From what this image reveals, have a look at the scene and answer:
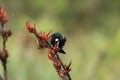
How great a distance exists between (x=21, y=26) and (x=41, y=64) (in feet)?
7.35

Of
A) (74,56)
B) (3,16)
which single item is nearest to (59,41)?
(3,16)

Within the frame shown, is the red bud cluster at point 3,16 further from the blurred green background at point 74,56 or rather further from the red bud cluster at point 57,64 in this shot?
the red bud cluster at point 57,64

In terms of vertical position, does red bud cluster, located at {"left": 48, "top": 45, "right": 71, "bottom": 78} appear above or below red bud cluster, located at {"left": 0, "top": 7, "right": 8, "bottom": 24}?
below

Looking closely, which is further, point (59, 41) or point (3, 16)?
point (3, 16)

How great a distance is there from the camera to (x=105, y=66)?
387 centimetres

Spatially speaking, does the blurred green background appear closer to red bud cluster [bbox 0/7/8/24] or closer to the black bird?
red bud cluster [bbox 0/7/8/24]

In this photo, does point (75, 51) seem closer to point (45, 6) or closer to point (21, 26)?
point (21, 26)

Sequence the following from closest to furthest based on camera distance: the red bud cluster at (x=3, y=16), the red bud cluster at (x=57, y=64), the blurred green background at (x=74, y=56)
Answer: the red bud cluster at (x=57, y=64) → the red bud cluster at (x=3, y=16) → the blurred green background at (x=74, y=56)

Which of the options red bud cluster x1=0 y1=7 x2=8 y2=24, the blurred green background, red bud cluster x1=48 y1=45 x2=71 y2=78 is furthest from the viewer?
the blurred green background

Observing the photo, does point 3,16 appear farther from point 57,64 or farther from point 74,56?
A: point 74,56

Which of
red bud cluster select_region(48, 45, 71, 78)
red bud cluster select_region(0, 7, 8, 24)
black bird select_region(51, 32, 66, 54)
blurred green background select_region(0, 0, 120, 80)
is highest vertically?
red bud cluster select_region(0, 7, 8, 24)

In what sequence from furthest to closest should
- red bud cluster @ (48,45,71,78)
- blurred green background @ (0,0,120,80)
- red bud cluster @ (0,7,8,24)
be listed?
blurred green background @ (0,0,120,80)
red bud cluster @ (0,7,8,24)
red bud cluster @ (48,45,71,78)

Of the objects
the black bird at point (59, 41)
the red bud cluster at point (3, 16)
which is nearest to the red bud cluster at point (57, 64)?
the black bird at point (59, 41)

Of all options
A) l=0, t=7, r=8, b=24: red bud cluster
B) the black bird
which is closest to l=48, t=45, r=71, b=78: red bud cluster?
the black bird
